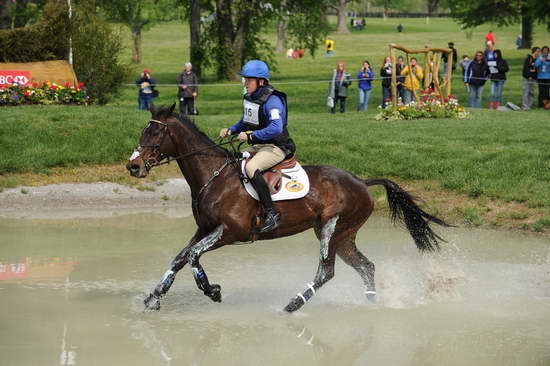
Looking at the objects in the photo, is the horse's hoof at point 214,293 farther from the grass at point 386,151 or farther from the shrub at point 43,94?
the shrub at point 43,94

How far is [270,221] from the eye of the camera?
10.4m

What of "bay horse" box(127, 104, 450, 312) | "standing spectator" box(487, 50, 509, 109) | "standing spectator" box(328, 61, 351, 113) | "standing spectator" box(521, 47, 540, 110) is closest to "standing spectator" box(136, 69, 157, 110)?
"standing spectator" box(328, 61, 351, 113)

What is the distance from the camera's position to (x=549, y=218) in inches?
604

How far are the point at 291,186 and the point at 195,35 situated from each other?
3085 centimetres

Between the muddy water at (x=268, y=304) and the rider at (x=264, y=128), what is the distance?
4.77 ft

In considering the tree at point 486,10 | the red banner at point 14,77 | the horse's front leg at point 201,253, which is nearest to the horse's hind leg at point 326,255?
the horse's front leg at point 201,253

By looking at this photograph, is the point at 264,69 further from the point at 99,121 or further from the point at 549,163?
the point at 99,121

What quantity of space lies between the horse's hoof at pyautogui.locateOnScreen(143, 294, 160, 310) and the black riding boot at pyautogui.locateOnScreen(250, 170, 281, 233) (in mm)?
1476

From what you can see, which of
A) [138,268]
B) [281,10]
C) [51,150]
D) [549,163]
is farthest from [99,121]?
[281,10]

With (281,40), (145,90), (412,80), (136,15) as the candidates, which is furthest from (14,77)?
(281,40)

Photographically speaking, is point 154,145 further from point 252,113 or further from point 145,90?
point 145,90

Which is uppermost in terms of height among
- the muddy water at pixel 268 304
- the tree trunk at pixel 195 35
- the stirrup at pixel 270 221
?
the tree trunk at pixel 195 35

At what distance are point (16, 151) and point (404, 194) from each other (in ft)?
34.0

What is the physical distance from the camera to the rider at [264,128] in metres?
10.1
